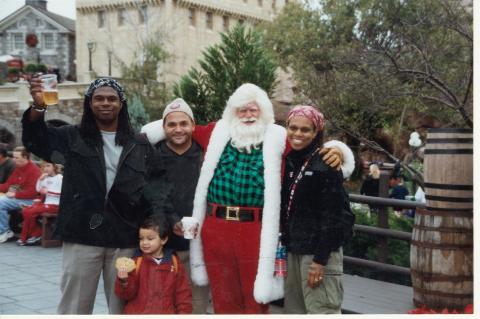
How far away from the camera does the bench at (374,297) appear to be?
536 centimetres

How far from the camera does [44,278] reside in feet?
22.4

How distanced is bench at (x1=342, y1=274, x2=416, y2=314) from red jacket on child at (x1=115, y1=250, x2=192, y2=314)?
79.8 inches

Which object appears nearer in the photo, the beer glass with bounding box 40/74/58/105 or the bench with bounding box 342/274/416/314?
the beer glass with bounding box 40/74/58/105

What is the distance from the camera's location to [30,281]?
6676 millimetres

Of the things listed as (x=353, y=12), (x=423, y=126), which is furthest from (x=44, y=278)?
(x=353, y=12)

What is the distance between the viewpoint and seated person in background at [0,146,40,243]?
367 inches

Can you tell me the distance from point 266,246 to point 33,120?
1396 mm

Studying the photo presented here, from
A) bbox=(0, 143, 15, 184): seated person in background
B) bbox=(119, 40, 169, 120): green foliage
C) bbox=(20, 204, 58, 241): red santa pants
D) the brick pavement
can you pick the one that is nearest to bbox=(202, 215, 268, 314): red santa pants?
the brick pavement

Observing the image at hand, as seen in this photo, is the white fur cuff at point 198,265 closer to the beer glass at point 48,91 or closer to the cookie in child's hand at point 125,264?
the cookie in child's hand at point 125,264

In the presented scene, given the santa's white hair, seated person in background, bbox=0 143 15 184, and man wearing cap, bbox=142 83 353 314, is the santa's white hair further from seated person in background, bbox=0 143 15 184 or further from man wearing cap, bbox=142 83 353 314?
seated person in background, bbox=0 143 15 184

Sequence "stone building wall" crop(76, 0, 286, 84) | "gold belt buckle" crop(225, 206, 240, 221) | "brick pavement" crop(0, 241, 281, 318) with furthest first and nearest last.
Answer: "stone building wall" crop(76, 0, 286, 84) → "brick pavement" crop(0, 241, 281, 318) → "gold belt buckle" crop(225, 206, 240, 221)

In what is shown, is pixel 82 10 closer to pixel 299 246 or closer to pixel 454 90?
pixel 454 90

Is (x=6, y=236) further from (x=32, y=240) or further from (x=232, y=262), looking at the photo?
(x=232, y=262)

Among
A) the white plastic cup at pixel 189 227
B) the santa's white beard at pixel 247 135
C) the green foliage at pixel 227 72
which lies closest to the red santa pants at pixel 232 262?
the white plastic cup at pixel 189 227
